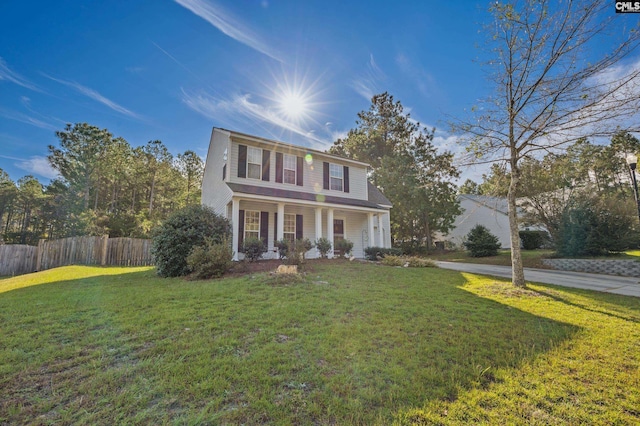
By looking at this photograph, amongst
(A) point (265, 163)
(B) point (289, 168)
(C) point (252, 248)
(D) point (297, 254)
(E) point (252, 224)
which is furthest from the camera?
(B) point (289, 168)

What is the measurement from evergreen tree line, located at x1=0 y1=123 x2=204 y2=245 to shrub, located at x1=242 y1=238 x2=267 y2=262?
1449 cm

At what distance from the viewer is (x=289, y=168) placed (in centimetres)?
1316

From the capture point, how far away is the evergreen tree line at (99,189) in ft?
79.7

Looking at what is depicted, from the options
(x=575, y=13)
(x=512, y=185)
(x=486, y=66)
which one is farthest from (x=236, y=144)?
(x=575, y=13)

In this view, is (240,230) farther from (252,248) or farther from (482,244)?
(482,244)

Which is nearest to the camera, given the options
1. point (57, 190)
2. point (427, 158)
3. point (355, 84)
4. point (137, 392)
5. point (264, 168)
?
point (137, 392)

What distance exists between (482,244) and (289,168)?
42.7 ft

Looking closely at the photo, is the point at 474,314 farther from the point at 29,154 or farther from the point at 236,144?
the point at 29,154

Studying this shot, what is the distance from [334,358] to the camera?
2.96 meters

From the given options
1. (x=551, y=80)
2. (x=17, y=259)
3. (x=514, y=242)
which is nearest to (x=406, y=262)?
(x=514, y=242)

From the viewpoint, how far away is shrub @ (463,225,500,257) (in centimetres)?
1659

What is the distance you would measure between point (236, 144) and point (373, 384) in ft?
37.3

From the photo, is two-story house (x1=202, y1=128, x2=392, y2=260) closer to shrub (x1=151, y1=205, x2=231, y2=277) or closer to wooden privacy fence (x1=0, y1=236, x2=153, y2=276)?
shrub (x1=151, y1=205, x2=231, y2=277)

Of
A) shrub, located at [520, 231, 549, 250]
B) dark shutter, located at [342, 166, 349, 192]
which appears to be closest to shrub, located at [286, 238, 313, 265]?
dark shutter, located at [342, 166, 349, 192]
